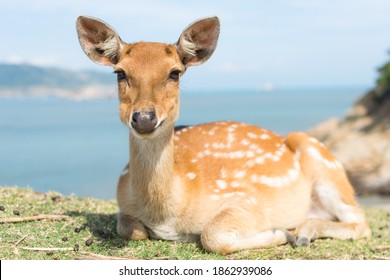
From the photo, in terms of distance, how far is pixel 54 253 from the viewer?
504 centimetres

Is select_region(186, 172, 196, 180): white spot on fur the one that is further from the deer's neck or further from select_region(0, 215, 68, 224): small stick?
select_region(0, 215, 68, 224): small stick

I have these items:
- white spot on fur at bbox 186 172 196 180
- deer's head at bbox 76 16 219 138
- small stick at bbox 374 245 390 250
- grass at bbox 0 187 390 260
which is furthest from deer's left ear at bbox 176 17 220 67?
small stick at bbox 374 245 390 250

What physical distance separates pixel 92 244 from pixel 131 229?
16.7 inches

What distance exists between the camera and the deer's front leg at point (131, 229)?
5.59m

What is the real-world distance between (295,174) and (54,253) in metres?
2.98

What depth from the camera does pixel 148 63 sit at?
5012 millimetres

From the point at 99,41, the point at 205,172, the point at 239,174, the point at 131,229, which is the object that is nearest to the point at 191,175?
the point at 205,172

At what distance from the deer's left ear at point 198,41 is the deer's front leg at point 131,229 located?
1667 mm

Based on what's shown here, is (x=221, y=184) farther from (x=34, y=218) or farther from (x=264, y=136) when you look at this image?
(x=34, y=218)

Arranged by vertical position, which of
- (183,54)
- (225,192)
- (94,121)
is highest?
(183,54)

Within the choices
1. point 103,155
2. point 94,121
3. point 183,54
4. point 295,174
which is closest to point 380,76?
point 103,155

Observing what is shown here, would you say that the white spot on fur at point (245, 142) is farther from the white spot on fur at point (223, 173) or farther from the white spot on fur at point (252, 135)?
the white spot on fur at point (223, 173)

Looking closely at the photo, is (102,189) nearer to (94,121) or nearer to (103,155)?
(103,155)

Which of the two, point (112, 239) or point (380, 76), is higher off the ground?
point (380, 76)
